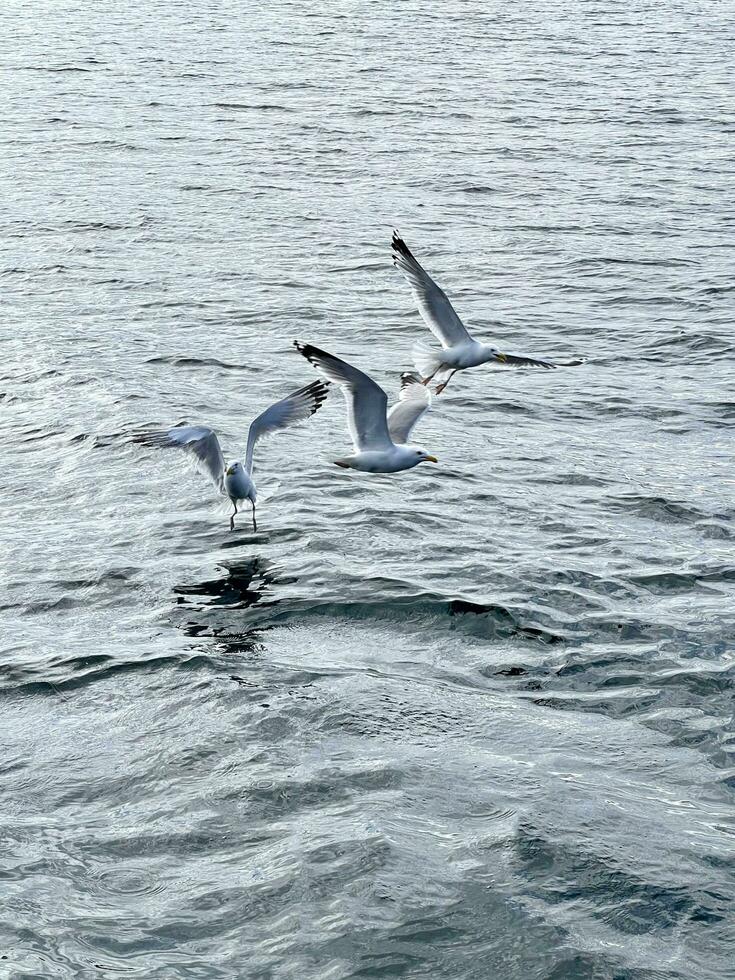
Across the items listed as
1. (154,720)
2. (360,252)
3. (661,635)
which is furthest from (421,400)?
(360,252)

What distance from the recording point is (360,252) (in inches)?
1017

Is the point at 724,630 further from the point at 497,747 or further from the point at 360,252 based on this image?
the point at 360,252

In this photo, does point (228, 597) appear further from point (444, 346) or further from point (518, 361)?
point (518, 361)

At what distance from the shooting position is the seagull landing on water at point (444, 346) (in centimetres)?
1468

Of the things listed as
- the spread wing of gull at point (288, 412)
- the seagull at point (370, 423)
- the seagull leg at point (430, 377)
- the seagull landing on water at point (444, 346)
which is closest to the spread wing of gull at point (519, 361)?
the seagull landing on water at point (444, 346)

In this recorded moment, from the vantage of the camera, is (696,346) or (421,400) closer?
(421,400)

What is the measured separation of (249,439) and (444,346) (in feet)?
10.3

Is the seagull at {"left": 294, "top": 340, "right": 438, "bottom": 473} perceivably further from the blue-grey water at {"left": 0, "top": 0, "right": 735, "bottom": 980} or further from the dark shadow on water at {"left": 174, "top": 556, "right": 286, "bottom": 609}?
the dark shadow on water at {"left": 174, "top": 556, "right": 286, "bottom": 609}

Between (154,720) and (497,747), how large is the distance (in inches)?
106

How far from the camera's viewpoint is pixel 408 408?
14750 mm

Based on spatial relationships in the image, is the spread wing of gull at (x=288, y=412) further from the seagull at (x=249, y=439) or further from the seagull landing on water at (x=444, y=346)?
the seagull landing on water at (x=444, y=346)

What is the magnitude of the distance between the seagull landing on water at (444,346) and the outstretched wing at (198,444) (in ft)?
8.46

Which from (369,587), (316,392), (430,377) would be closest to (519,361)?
(430,377)

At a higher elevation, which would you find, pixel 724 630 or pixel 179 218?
pixel 179 218
